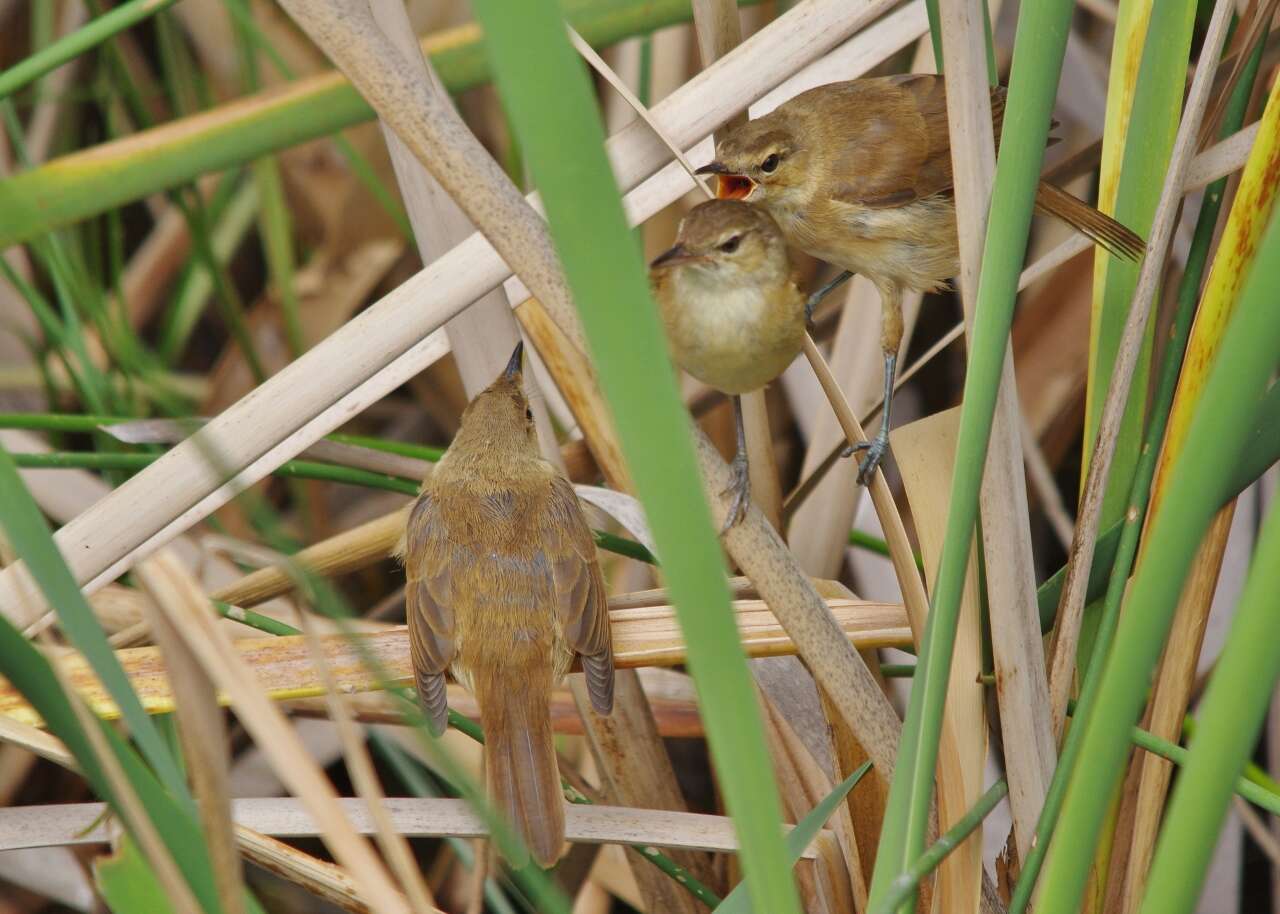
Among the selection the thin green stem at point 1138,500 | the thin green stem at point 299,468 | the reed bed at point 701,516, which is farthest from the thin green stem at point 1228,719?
the thin green stem at point 299,468

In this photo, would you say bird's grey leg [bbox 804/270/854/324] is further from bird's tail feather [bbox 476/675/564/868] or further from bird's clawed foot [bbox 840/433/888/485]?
bird's tail feather [bbox 476/675/564/868]

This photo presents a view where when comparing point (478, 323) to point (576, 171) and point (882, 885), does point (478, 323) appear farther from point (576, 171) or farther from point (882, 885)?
point (576, 171)

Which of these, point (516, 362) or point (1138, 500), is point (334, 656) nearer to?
point (516, 362)

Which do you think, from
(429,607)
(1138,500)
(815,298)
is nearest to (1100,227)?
(1138,500)

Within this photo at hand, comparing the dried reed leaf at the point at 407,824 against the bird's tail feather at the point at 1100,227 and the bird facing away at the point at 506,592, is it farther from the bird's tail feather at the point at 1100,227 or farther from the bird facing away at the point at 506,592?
the bird's tail feather at the point at 1100,227

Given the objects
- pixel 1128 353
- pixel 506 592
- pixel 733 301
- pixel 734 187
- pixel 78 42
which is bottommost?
pixel 1128 353

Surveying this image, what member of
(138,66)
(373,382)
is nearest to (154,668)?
(373,382)

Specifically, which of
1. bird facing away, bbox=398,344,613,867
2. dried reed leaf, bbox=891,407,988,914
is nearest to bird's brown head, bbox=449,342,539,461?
bird facing away, bbox=398,344,613,867
